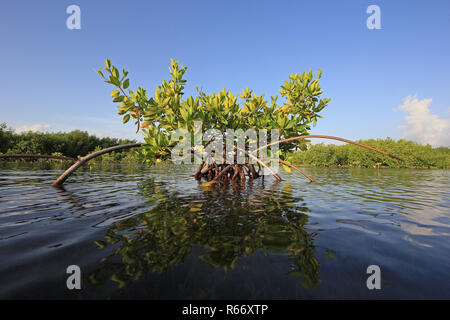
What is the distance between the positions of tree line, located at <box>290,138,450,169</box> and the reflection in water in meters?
61.6

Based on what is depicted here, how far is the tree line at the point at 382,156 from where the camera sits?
178 feet

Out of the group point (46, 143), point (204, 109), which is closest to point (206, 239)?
point (204, 109)

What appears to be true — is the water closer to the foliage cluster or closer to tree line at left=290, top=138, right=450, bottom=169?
the foliage cluster

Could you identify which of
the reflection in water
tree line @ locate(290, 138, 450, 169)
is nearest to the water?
the reflection in water

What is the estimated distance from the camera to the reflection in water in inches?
69.5

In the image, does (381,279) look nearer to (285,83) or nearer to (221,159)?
(221,159)

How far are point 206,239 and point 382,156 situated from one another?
235 ft

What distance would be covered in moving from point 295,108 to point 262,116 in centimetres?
176

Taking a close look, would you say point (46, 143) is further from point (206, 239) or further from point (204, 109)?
point (206, 239)

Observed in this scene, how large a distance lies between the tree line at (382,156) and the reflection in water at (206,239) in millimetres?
61637

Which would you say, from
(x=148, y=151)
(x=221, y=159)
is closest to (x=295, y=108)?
(x=221, y=159)

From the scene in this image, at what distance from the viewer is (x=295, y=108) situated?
30.3 feet

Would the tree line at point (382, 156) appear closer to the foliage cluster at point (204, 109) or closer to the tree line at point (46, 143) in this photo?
the foliage cluster at point (204, 109)

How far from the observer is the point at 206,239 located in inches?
95.0
